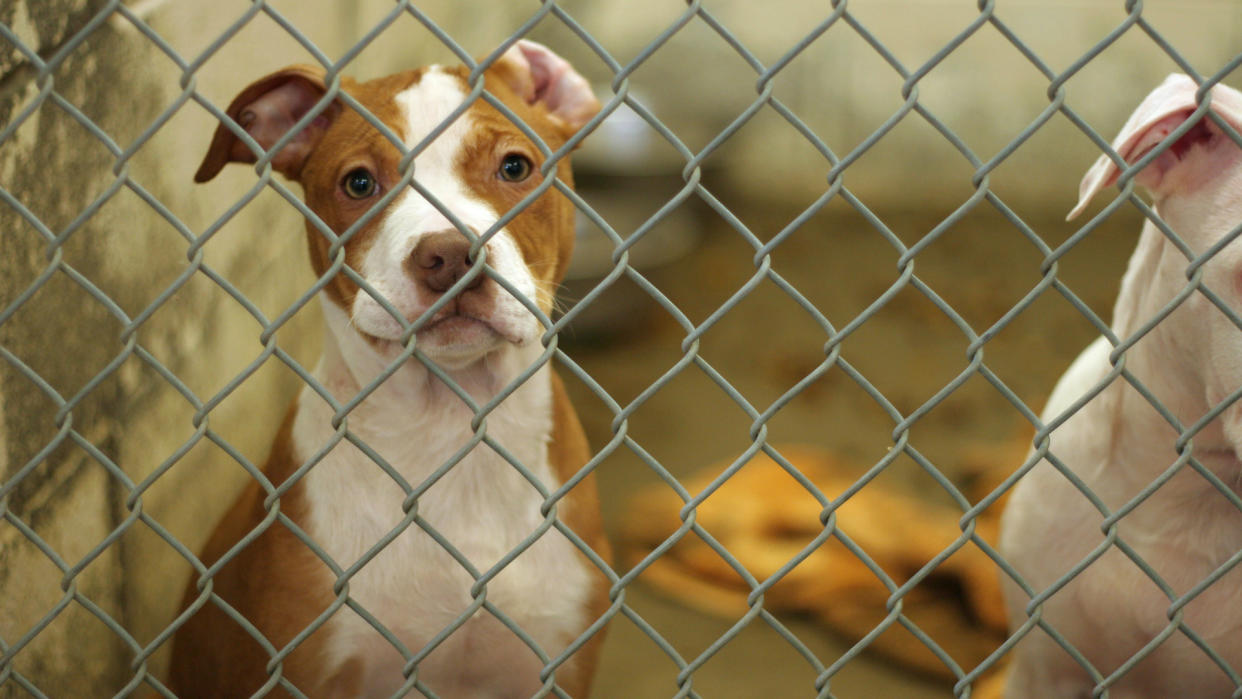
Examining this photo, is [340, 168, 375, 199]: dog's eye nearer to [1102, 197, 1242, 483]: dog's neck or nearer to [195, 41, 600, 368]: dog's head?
[195, 41, 600, 368]: dog's head

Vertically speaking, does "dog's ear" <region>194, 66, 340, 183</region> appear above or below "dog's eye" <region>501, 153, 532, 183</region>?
above

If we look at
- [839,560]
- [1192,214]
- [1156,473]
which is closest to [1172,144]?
[1192,214]

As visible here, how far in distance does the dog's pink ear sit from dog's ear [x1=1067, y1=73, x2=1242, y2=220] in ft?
3.63

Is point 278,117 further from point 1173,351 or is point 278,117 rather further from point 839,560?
point 839,560

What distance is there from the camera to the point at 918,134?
665cm

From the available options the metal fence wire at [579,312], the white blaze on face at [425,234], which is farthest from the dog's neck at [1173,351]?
the white blaze on face at [425,234]

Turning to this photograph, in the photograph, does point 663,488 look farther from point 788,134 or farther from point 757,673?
point 788,134

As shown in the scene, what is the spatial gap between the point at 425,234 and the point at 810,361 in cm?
342

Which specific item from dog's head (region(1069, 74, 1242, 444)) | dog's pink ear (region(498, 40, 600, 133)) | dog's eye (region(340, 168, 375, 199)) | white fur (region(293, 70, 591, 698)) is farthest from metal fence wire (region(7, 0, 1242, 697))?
dog's pink ear (region(498, 40, 600, 133))

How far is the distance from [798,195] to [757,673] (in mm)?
3550

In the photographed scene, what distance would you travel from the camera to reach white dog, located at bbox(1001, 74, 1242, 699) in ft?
6.88

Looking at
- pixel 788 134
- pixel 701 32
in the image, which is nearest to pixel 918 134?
pixel 788 134

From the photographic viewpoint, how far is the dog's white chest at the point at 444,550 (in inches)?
94.3

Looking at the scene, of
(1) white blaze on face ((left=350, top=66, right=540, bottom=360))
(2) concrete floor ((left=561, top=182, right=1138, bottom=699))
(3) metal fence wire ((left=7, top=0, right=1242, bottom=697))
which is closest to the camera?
(3) metal fence wire ((left=7, top=0, right=1242, bottom=697))
